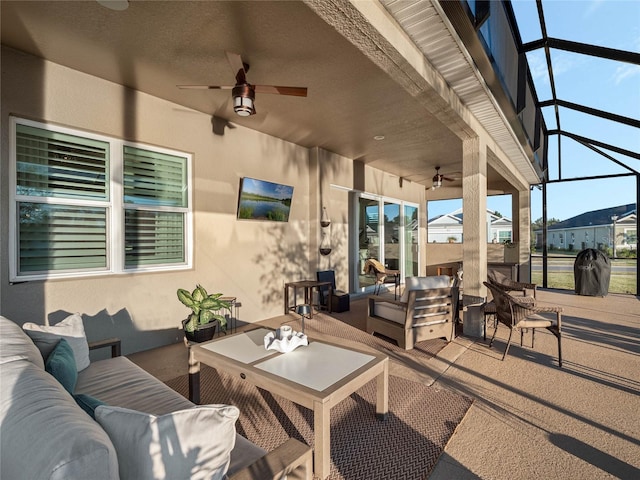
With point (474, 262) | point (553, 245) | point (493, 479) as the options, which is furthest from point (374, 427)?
point (553, 245)

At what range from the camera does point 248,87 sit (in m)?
3.29

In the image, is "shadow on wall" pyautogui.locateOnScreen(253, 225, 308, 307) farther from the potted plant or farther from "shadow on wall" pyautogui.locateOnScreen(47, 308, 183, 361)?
"shadow on wall" pyautogui.locateOnScreen(47, 308, 183, 361)

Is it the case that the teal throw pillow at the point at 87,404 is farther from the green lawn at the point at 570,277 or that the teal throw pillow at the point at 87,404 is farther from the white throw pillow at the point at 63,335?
the green lawn at the point at 570,277

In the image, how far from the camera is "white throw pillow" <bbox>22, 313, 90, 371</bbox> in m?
2.02

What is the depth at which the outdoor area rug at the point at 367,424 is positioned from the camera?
2.00 meters

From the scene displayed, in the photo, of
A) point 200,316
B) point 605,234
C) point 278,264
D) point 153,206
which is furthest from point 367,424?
point 605,234

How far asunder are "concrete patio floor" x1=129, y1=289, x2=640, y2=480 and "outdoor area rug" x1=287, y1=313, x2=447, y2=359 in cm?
18

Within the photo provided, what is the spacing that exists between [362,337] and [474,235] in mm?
2191

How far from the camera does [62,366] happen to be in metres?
1.76

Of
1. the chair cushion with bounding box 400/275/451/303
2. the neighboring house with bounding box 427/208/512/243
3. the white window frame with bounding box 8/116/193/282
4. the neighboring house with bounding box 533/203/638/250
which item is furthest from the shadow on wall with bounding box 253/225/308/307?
the neighboring house with bounding box 533/203/638/250

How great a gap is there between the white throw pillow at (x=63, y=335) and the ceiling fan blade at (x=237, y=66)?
2.60 metres

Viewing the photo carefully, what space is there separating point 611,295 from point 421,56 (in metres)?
8.17

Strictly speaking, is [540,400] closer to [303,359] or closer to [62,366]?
[303,359]

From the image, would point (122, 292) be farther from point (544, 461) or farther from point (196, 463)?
point (544, 461)
